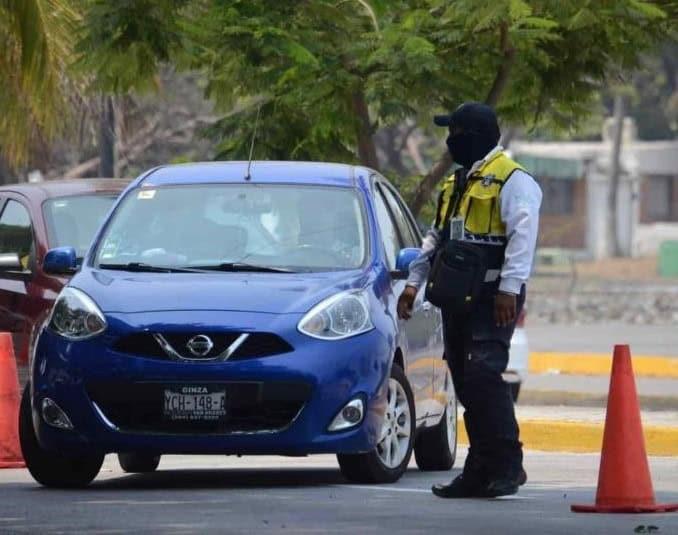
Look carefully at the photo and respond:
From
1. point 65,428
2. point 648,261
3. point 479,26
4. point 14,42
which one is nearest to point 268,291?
point 65,428

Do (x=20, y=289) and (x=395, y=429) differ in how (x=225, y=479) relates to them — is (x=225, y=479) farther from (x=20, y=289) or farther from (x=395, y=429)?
(x=20, y=289)

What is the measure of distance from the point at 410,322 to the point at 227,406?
5.25ft

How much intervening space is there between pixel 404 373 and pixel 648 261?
5850 centimetres

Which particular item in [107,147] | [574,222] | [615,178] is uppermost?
[107,147]

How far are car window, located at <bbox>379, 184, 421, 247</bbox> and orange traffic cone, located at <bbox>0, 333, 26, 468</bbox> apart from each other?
239 centimetres

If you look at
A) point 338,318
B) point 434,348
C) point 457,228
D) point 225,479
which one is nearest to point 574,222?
point 434,348

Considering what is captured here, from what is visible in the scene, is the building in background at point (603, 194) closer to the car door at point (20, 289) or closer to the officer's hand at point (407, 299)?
the car door at point (20, 289)

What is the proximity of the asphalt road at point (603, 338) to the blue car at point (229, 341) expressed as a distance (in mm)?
17562

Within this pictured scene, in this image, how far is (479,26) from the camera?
1520 centimetres

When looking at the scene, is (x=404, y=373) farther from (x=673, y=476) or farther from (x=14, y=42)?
(x=14, y=42)

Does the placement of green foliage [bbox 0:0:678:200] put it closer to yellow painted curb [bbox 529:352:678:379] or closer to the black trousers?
the black trousers

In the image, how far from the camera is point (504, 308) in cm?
945

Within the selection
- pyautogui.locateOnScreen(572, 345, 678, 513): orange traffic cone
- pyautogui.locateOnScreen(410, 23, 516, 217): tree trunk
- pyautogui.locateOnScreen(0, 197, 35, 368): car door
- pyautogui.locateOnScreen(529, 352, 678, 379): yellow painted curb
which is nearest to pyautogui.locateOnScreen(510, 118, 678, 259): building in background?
pyautogui.locateOnScreen(529, 352, 678, 379): yellow painted curb

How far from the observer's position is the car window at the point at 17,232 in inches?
548
